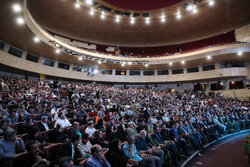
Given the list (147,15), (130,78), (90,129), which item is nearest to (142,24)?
(147,15)

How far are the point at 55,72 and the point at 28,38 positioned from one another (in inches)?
217

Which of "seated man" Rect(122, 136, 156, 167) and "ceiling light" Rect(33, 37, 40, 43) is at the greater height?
"ceiling light" Rect(33, 37, 40, 43)

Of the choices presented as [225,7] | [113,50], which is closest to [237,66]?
[225,7]

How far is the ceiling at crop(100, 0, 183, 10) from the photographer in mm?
12554

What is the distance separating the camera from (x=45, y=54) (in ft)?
44.0

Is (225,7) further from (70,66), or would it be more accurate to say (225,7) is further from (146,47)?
(70,66)

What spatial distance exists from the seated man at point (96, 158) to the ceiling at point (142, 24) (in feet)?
44.9

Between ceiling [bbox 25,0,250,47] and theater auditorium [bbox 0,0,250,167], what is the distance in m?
0.11

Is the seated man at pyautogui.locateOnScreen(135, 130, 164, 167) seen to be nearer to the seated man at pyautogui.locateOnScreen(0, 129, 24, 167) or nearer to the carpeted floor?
the carpeted floor

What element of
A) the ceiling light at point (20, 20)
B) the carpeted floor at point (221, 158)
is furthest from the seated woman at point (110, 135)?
the ceiling light at point (20, 20)

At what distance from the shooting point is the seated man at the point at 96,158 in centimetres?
190

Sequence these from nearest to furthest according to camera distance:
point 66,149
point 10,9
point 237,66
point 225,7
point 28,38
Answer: point 66,149 < point 10,9 < point 28,38 < point 225,7 < point 237,66

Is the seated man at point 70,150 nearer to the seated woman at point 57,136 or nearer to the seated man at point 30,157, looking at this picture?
the seated man at point 30,157

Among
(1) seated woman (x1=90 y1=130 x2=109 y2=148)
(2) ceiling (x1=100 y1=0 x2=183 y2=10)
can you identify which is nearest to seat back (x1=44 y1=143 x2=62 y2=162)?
(1) seated woman (x1=90 y1=130 x2=109 y2=148)
